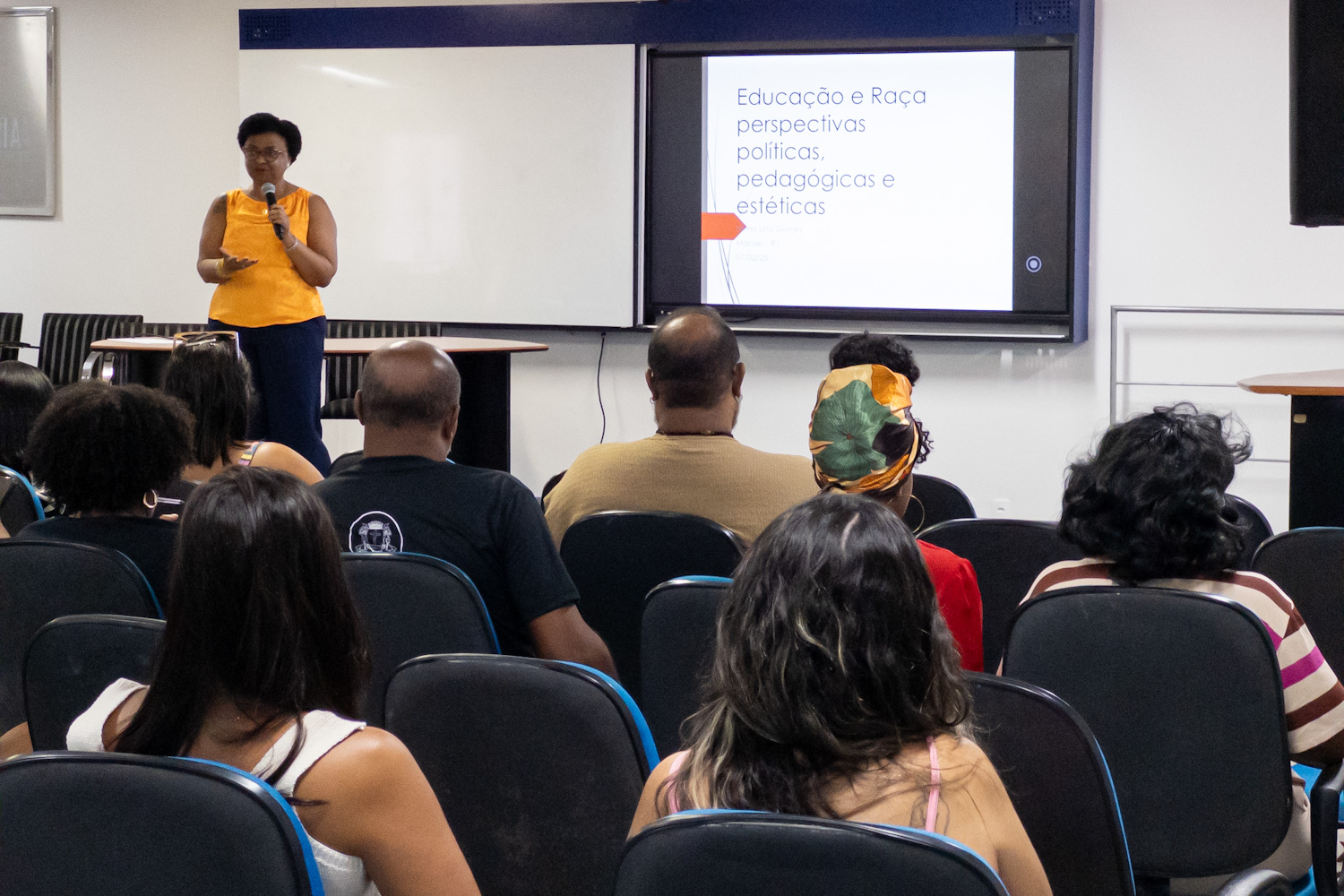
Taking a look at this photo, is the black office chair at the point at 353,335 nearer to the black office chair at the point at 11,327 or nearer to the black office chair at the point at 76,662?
the black office chair at the point at 11,327

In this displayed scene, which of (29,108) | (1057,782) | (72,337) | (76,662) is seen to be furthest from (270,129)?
(1057,782)

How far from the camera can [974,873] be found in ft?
3.37

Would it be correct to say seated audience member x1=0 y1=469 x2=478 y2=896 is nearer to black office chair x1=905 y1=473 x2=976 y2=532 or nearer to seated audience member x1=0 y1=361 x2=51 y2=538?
black office chair x1=905 y1=473 x2=976 y2=532

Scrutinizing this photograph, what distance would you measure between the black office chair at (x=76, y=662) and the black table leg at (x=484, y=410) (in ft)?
12.2

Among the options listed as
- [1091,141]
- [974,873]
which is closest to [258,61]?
[1091,141]

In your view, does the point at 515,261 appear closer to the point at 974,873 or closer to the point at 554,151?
the point at 554,151

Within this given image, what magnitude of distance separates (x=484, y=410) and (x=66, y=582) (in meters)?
3.46

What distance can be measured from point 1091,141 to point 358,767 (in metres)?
5.49

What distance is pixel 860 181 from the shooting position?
6.25 metres

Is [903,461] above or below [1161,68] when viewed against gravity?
below

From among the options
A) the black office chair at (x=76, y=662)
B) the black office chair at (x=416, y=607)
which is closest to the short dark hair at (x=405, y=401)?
the black office chair at (x=416, y=607)

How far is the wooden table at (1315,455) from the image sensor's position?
3.84 metres

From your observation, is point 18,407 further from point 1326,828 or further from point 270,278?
point 1326,828

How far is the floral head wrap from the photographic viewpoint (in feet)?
7.05
